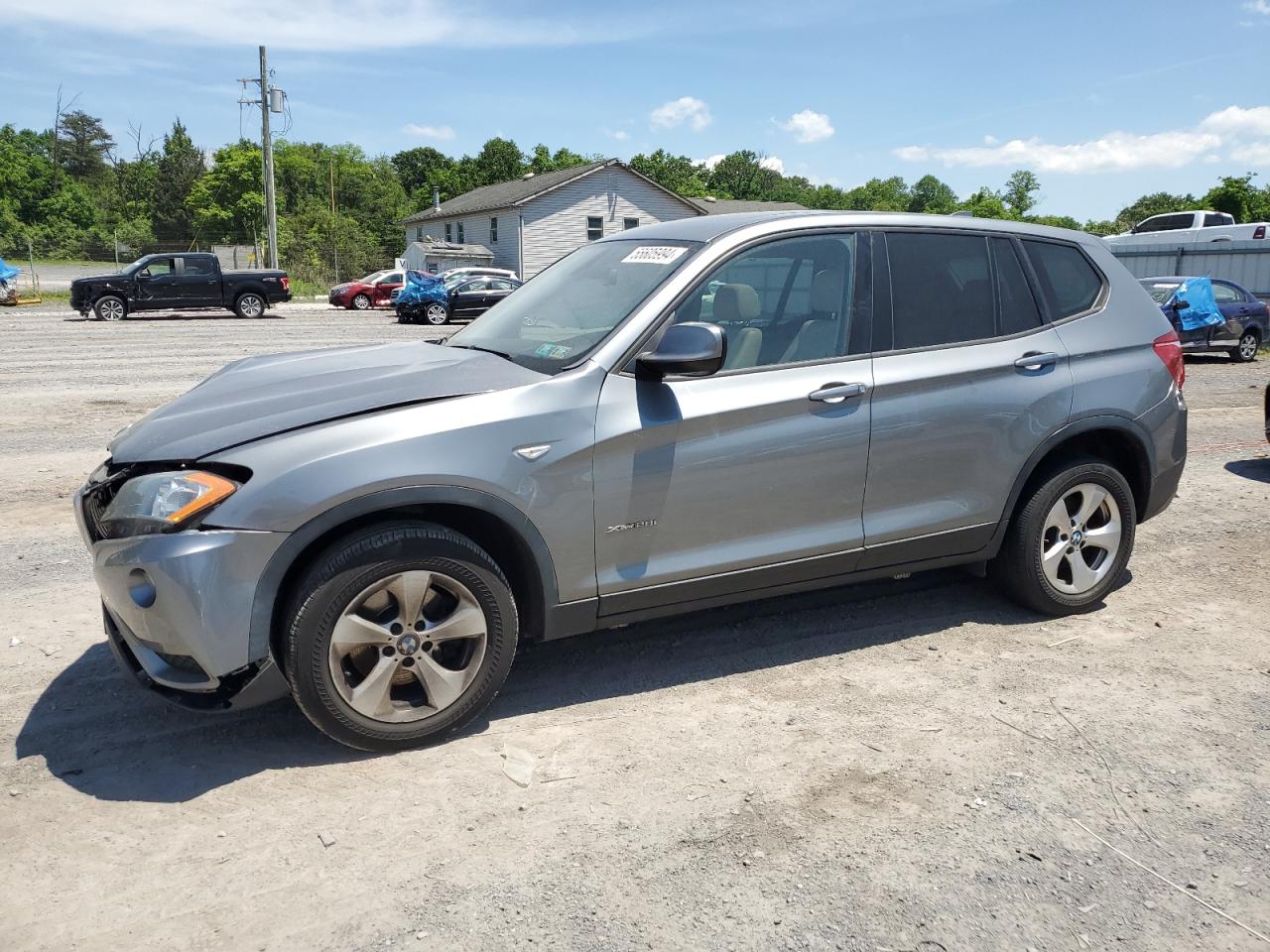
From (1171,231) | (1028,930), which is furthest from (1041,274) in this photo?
(1171,231)

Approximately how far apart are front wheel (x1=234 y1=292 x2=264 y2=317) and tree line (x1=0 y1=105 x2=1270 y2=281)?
2560cm

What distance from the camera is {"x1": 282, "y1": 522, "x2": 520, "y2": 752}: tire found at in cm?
327

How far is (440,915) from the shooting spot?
2.70m

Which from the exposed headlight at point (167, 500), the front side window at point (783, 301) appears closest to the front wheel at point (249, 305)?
the front side window at point (783, 301)

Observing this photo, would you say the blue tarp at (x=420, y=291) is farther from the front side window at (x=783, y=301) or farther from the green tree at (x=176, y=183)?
the green tree at (x=176, y=183)

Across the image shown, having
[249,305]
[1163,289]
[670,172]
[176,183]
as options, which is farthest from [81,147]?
[1163,289]

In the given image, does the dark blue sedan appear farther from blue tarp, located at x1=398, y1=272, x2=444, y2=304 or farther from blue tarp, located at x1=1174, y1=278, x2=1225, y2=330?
blue tarp, located at x1=398, y1=272, x2=444, y2=304

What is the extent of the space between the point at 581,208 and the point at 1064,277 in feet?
152

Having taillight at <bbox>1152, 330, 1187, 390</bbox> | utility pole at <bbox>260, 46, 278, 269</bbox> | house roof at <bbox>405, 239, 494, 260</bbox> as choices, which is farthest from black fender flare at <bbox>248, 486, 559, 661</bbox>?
house roof at <bbox>405, 239, 494, 260</bbox>

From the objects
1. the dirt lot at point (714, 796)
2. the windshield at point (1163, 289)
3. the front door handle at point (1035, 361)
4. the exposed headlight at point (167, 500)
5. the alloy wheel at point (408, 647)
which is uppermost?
the windshield at point (1163, 289)

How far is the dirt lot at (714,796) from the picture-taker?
2697 mm

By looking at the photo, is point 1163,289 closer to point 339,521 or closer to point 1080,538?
point 1080,538

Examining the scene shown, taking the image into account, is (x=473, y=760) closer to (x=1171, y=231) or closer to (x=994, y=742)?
(x=994, y=742)

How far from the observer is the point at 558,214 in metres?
49.1
